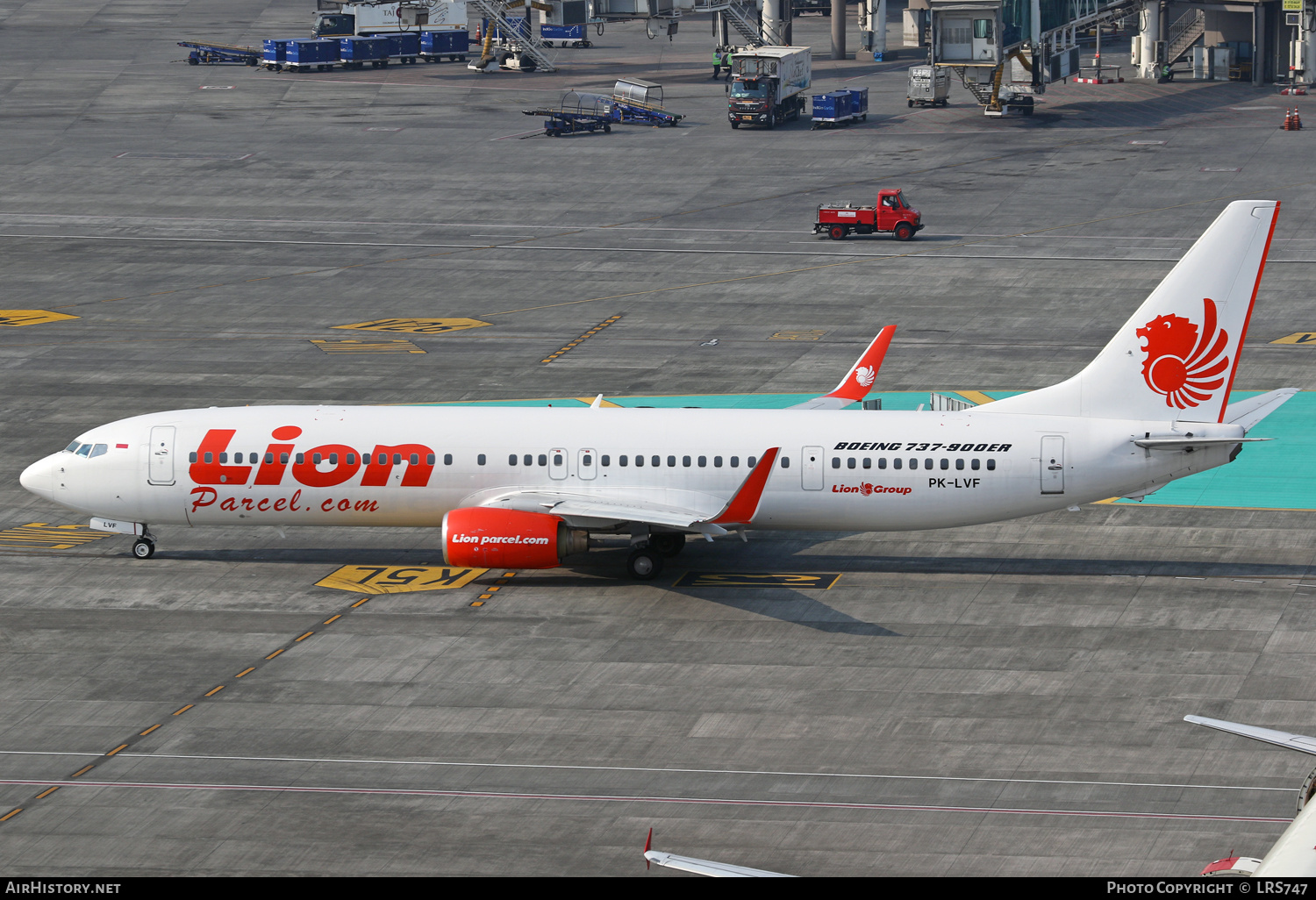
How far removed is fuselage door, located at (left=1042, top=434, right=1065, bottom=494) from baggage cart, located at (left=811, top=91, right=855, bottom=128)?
Answer: 78739 mm

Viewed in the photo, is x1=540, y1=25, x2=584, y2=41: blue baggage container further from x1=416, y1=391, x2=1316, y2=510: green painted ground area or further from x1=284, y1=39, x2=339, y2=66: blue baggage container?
x1=416, y1=391, x2=1316, y2=510: green painted ground area

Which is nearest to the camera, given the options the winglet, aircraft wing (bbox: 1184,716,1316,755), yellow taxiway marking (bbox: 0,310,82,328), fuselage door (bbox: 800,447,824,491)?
aircraft wing (bbox: 1184,716,1316,755)

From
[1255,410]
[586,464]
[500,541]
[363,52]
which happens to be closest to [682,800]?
[500,541]

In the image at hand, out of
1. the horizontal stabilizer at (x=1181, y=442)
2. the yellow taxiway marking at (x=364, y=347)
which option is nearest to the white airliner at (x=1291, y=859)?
the horizontal stabilizer at (x=1181, y=442)

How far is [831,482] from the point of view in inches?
1789

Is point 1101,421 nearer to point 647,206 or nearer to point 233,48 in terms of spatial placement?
point 647,206

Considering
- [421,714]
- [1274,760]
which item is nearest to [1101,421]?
[1274,760]

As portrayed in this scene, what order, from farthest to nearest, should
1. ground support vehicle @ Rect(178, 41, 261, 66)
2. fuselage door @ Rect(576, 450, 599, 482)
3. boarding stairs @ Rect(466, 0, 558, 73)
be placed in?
ground support vehicle @ Rect(178, 41, 261, 66)
boarding stairs @ Rect(466, 0, 558, 73)
fuselage door @ Rect(576, 450, 599, 482)

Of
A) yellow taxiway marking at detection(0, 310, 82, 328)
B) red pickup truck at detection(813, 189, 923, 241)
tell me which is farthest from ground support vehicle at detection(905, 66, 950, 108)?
yellow taxiway marking at detection(0, 310, 82, 328)

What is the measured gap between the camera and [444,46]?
156m

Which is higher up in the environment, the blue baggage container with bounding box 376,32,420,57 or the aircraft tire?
the blue baggage container with bounding box 376,32,420,57

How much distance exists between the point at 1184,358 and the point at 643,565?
15147 mm

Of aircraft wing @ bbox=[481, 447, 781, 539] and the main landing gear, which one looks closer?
aircraft wing @ bbox=[481, 447, 781, 539]

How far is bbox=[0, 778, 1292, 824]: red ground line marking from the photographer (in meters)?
32.0
